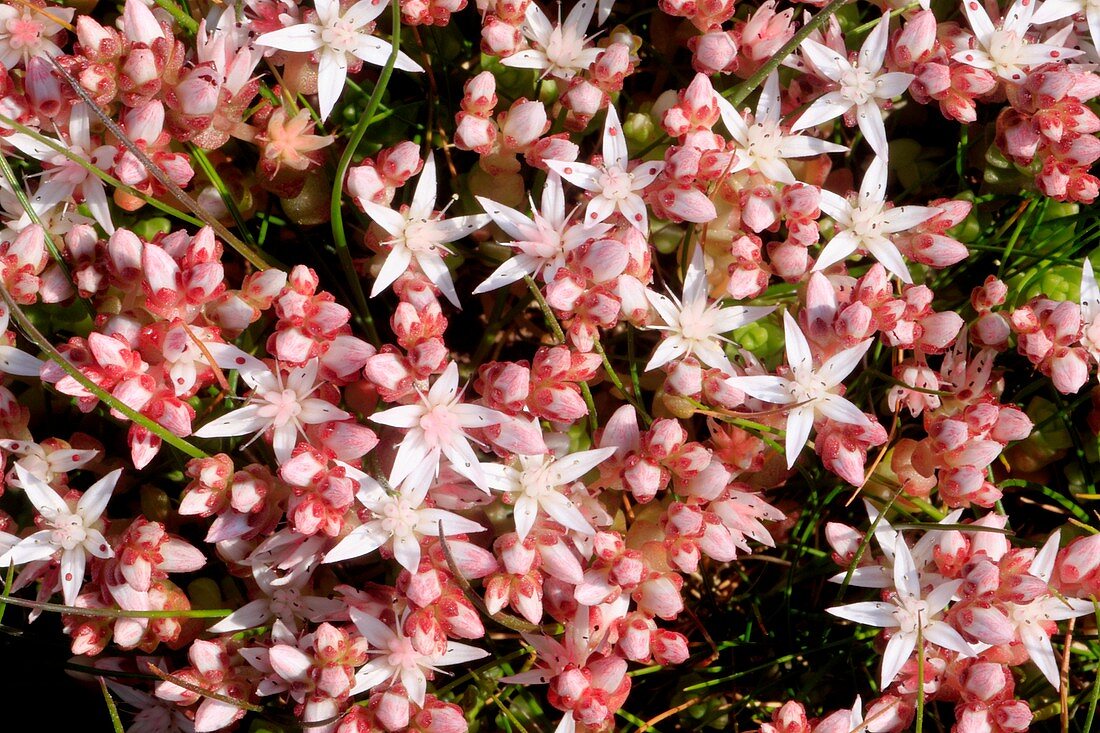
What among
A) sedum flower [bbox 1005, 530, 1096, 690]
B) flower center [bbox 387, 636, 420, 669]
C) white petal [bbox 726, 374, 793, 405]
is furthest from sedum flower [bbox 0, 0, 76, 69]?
sedum flower [bbox 1005, 530, 1096, 690]

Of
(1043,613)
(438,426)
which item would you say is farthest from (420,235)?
(1043,613)

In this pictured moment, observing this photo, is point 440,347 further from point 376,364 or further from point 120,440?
point 120,440

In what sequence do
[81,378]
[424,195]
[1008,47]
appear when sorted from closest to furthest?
[81,378]
[424,195]
[1008,47]

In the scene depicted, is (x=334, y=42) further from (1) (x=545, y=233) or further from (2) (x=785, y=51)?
(2) (x=785, y=51)

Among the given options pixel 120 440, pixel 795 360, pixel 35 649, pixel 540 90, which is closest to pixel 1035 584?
pixel 795 360

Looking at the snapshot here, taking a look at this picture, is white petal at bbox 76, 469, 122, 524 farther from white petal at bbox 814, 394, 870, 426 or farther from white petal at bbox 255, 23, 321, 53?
white petal at bbox 814, 394, 870, 426

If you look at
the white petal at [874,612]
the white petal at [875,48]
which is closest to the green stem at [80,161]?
the white petal at [875,48]
